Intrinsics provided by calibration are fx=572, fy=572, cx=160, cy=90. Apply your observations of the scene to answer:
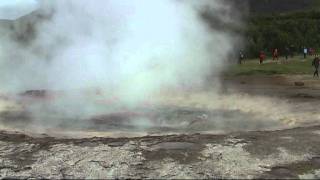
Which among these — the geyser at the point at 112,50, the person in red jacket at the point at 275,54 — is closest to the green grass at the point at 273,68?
the person in red jacket at the point at 275,54

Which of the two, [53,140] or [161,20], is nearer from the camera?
[53,140]

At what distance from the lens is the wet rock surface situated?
927 cm

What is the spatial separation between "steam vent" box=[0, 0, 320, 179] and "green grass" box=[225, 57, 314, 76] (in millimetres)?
146

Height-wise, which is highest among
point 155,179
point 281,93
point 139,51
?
point 139,51

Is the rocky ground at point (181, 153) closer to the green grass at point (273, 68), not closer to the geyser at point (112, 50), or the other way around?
the geyser at point (112, 50)

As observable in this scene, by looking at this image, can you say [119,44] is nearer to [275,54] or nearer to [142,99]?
[142,99]

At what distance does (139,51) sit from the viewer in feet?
58.9

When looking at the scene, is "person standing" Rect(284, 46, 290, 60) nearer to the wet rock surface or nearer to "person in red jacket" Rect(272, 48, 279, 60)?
"person in red jacket" Rect(272, 48, 279, 60)

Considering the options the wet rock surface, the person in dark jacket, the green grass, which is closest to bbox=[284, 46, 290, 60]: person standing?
the green grass

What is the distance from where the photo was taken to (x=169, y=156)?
10.2 meters

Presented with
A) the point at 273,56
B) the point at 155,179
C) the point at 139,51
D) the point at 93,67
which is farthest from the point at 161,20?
the point at 273,56

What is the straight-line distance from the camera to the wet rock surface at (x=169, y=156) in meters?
9.27

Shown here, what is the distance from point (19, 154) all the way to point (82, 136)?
191cm

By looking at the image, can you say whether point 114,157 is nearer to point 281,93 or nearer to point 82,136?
point 82,136
